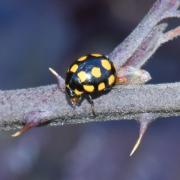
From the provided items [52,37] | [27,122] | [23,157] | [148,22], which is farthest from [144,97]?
[52,37]

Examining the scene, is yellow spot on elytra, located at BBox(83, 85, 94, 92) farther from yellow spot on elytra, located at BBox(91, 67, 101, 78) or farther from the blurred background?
the blurred background

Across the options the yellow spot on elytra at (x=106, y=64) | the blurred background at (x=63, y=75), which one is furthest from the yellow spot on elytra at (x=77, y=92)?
the blurred background at (x=63, y=75)

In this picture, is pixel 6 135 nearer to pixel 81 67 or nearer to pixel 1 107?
pixel 81 67

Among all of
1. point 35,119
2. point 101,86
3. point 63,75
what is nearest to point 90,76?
point 101,86

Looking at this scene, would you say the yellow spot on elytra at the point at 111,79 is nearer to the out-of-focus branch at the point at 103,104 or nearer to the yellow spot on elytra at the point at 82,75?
the out-of-focus branch at the point at 103,104

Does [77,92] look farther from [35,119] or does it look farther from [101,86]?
[35,119]

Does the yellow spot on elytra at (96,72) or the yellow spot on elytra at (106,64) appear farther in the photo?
the yellow spot on elytra at (96,72)
